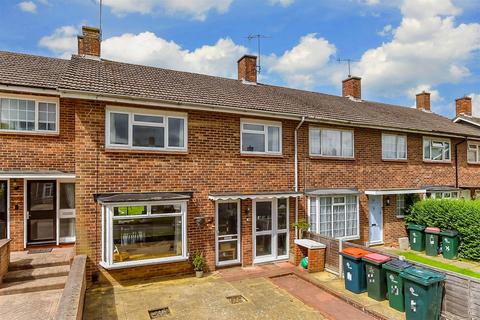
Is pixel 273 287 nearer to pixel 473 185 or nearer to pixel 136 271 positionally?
pixel 136 271

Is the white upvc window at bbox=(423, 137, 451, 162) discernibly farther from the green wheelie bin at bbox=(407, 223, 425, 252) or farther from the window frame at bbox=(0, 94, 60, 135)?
the window frame at bbox=(0, 94, 60, 135)

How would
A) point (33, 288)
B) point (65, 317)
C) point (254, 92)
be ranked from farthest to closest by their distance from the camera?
point (254, 92), point (33, 288), point (65, 317)

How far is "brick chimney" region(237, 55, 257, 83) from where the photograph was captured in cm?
1574

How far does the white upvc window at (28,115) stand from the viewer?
9.84 m

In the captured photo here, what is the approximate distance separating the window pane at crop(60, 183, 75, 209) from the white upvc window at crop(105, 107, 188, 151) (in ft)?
11.2

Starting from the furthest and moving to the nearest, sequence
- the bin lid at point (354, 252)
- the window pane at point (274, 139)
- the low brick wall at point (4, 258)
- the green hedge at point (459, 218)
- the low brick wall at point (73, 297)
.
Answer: the green hedge at point (459, 218) → the window pane at point (274, 139) → the bin lid at point (354, 252) → the low brick wall at point (4, 258) → the low brick wall at point (73, 297)

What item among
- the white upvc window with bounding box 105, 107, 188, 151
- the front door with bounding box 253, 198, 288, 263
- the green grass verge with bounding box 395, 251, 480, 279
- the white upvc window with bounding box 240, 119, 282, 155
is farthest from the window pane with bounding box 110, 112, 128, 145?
the green grass verge with bounding box 395, 251, 480, 279

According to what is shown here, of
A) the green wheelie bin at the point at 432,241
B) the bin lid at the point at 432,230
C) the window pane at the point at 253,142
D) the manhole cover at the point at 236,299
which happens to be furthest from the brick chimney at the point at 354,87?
the manhole cover at the point at 236,299

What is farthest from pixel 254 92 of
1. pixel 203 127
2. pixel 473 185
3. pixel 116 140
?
pixel 473 185

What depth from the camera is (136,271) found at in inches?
363

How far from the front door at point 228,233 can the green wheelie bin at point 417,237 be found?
882cm

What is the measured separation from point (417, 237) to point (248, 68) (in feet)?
37.5

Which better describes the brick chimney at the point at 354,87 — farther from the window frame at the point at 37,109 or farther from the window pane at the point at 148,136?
the window frame at the point at 37,109

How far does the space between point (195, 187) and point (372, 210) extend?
863 cm
